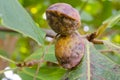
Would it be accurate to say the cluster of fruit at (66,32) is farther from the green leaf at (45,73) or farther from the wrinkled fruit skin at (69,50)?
the green leaf at (45,73)

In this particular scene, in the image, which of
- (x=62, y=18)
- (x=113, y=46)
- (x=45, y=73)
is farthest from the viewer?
(x=45, y=73)

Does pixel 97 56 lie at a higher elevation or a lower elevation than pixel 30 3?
lower

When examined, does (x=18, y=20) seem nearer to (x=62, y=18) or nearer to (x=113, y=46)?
(x=62, y=18)

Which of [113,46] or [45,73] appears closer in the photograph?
[113,46]

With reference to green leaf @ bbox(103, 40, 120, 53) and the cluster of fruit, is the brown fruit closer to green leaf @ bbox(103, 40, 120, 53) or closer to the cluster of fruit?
the cluster of fruit

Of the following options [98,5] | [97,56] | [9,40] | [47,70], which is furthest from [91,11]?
[97,56]

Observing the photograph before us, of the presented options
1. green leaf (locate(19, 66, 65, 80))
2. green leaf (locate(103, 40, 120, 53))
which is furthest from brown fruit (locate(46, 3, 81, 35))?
green leaf (locate(19, 66, 65, 80))

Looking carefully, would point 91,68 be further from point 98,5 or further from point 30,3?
point 98,5

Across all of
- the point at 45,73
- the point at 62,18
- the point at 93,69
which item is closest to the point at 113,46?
the point at 93,69
